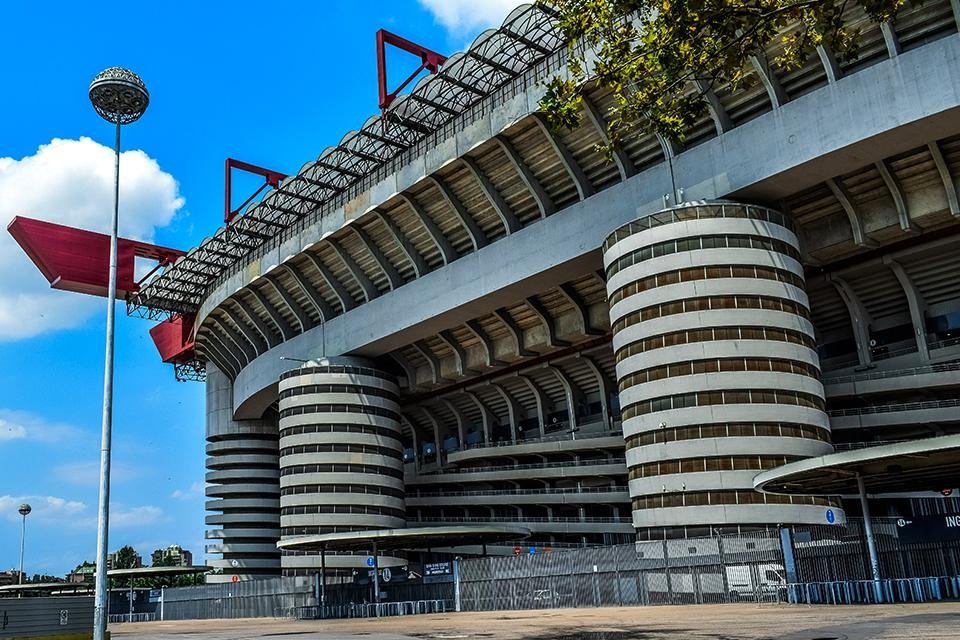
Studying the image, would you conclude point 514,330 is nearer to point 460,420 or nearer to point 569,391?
point 569,391

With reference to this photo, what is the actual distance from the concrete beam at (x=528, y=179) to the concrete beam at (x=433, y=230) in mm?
8641

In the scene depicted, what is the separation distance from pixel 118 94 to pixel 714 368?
31.5 m

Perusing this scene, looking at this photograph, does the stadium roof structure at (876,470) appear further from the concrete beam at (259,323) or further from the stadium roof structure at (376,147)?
the concrete beam at (259,323)

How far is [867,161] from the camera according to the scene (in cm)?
4478

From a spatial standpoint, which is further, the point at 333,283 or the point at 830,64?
the point at 333,283

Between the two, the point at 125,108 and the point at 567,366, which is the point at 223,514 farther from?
the point at 125,108

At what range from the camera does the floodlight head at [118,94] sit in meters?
25.5

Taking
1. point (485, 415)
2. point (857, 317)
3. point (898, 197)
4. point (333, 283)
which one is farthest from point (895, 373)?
point (333, 283)

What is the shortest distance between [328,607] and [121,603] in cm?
3944

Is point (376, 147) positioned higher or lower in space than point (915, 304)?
higher

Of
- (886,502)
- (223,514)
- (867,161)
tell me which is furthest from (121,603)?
(867,161)

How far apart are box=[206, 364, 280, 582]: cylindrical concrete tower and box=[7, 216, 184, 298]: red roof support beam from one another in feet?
67.2

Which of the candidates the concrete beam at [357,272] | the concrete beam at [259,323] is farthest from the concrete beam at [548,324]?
the concrete beam at [259,323]

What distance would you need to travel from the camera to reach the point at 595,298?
62000 mm
